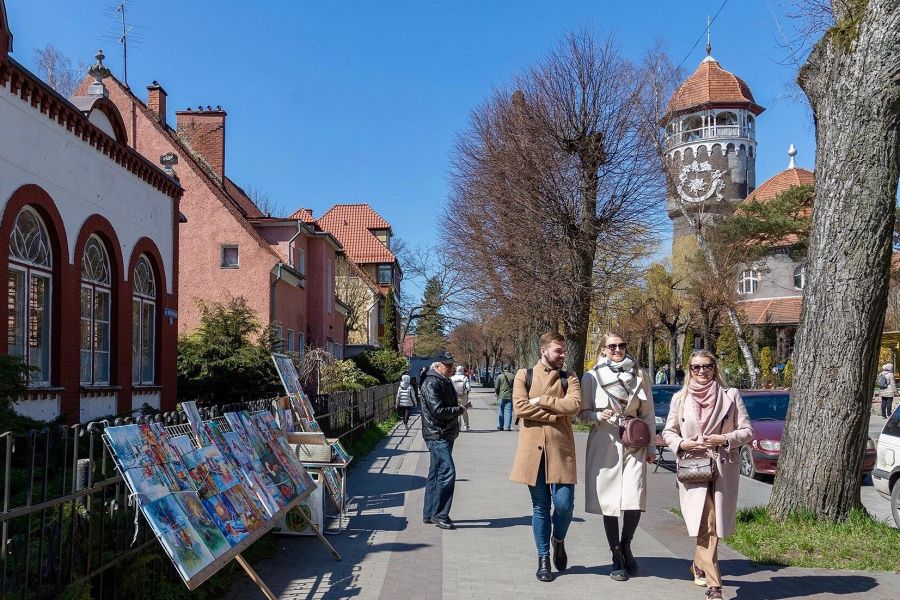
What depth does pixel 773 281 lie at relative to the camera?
5609 centimetres

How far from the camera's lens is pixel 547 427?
23.1ft

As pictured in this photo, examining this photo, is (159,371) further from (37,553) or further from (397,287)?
(397,287)

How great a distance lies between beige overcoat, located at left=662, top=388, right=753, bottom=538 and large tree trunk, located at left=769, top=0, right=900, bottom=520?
2.33 metres

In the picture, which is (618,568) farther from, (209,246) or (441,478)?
(209,246)

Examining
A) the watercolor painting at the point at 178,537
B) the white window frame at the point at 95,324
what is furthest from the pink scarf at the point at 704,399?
the white window frame at the point at 95,324

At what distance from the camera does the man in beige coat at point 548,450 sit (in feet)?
22.7

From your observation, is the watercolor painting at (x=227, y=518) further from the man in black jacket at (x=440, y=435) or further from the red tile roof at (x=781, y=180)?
the red tile roof at (x=781, y=180)

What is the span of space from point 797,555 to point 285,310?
22696 mm

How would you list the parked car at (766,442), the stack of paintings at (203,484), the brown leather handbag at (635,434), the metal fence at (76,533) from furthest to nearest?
the parked car at (766,442)
the brown leather handbag at (635,434)
the stack of paintings at (203,484)
the metal fence at (76,533)

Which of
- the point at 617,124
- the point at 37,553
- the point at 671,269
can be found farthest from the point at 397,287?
the point at 37,553

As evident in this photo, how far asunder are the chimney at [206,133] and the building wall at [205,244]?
427 cm

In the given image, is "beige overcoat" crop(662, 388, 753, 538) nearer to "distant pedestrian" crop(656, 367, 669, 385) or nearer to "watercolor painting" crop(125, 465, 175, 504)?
"watercolor painting" crop(125, 465, 175, 504)

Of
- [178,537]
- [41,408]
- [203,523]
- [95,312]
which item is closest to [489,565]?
[203,523]

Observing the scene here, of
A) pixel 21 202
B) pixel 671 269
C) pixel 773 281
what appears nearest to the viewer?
pixel 21 202
